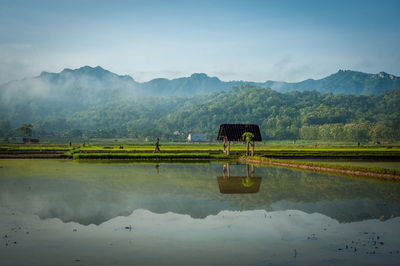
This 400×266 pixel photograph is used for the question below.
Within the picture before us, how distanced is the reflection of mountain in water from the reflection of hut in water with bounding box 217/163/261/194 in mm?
374

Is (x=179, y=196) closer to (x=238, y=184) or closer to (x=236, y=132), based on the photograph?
(x=238, y=184)

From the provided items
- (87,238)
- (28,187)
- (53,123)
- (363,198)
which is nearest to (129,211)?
(87,238)

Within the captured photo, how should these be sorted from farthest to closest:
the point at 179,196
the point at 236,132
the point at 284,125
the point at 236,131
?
1. the point at 284,125
2. the point at 236,131
3. the point at 236,132
4. the point at 179,196

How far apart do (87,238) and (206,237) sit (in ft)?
10.4

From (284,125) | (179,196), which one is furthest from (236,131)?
(284,125)

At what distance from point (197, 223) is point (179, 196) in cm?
440

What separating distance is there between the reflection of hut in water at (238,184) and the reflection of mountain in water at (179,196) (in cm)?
37

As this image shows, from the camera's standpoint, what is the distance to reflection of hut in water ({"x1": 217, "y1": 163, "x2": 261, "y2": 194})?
57.4 feet

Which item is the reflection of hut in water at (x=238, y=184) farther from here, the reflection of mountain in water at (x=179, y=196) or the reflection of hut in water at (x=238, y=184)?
the reflection of mountain in water at (x=179, y=196)

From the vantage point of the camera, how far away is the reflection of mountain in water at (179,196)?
12836 millimetres

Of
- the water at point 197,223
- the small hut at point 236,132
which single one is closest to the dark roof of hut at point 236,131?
the small hut at point 236,132

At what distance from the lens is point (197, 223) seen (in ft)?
37.2

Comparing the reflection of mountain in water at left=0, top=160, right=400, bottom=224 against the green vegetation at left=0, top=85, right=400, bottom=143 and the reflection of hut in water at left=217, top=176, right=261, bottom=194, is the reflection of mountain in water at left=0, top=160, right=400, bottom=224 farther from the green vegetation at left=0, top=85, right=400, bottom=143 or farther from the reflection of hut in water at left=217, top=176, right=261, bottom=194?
the green vegetation at left=0, top=85, right=400, bottom=143

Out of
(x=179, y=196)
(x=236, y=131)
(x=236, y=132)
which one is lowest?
(x=179, y=196)
